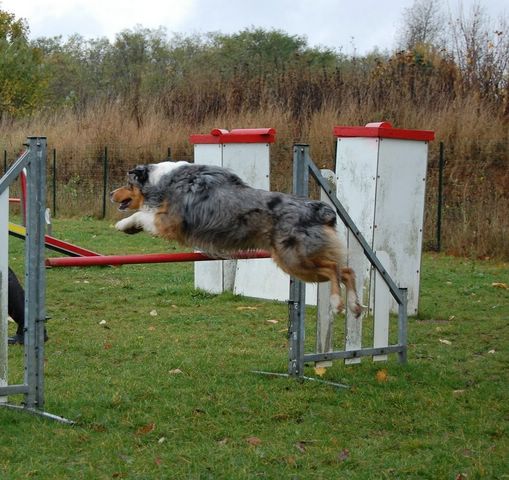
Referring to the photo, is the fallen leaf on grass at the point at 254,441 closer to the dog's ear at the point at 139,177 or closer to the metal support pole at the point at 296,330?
the metal support pole at the point at 296,330

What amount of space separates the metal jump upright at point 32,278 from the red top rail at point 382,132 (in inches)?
176

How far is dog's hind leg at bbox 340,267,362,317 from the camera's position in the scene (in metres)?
6.69

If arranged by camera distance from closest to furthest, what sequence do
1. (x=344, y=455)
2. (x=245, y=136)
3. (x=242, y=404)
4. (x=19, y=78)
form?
(x=344, y=455), (x=242, y=404), (x=245, y=136), (x=19, y=78)

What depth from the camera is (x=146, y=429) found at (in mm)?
5598

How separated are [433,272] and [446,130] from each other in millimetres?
5345

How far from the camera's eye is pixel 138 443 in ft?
17.6

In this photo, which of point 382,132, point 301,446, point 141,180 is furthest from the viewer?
point 382,132

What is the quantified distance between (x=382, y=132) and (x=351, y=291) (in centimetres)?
313

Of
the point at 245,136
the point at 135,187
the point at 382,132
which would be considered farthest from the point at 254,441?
the point at 245,136

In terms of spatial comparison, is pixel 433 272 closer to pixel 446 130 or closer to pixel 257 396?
pixel 446 130

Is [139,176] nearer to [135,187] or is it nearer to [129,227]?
[135,187]

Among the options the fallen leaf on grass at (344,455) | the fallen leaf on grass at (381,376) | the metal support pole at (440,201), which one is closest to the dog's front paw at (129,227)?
the fallen leaf on grass at (381,376)

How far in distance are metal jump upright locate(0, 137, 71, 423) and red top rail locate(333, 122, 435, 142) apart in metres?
4.47

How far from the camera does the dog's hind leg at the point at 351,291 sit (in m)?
6.69
